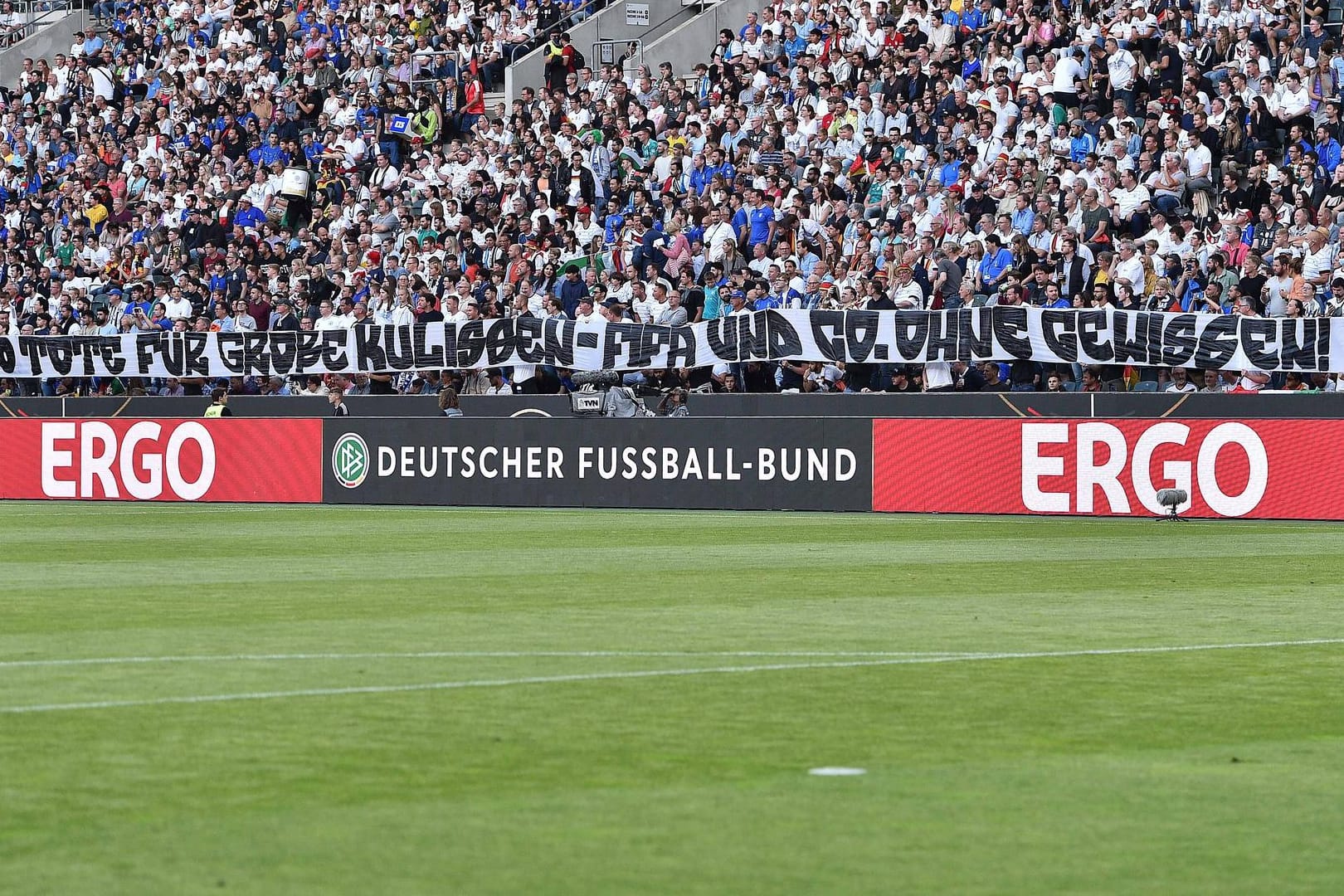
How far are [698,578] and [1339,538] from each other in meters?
7.46

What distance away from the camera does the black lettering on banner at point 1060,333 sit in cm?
2605

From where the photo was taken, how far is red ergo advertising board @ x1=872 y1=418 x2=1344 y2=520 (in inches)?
888

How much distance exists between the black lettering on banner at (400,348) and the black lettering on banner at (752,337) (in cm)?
511

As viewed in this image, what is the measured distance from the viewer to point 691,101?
3331cm

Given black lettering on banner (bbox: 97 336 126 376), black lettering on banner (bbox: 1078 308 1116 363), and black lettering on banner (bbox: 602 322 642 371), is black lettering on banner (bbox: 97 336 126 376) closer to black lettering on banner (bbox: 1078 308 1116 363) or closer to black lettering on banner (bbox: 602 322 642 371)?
black lettering on banner (bbox: 602 322 642 371)

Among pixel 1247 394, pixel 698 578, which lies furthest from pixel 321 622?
pixel 1247 394

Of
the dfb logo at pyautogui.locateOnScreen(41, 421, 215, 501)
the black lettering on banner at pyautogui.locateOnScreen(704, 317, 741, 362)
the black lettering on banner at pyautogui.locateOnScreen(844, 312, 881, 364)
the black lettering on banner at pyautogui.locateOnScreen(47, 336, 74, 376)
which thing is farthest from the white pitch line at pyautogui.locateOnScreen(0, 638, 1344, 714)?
the black lettering on banner at pyautogui.locateOnScreen(47, 336, 74, 376)

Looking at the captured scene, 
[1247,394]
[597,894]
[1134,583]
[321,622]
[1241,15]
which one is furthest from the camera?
[1241,15]

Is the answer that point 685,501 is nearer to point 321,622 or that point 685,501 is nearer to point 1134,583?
A: point 1134,583

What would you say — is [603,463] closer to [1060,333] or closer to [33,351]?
[1060,333]

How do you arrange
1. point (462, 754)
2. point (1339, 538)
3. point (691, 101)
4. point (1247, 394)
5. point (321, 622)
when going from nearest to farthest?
point (462, 754)
point (321, 622)
point (1339, 538)
point (1247, 394)
point (691, 101)

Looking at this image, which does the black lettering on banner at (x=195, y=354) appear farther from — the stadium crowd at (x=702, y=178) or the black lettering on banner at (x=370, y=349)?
the black lettering on banner at (x=370, y=349)

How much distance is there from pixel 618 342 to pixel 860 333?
3.51m

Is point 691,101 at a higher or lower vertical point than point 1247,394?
higher
